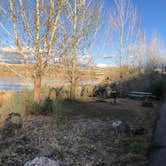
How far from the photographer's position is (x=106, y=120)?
18.7ft

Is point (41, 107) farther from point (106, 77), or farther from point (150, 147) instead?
point (106, 77)

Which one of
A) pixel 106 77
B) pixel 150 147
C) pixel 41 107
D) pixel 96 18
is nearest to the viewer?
pixel 150 147

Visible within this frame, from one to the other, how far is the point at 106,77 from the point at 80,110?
27.1 ft

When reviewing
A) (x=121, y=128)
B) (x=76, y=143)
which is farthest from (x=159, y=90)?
(x=76, y=143)

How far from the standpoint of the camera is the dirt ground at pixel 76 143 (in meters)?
3.26

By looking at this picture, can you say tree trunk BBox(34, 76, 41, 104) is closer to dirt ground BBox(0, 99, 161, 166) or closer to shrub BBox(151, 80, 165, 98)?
dirt ground BBox(0, 99, 161, 166)

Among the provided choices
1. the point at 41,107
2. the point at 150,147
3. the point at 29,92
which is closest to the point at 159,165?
the point at 150,147

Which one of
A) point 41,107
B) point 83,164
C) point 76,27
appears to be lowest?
point 83,164

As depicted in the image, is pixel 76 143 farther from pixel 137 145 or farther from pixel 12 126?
pixel 12 126

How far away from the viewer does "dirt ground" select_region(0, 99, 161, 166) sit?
326cm

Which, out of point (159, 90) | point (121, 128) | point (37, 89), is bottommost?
point (121, 128)

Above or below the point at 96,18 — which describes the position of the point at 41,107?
below

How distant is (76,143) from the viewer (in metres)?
3.90

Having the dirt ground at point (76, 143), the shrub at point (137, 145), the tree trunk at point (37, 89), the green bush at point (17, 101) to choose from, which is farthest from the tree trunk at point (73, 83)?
the shrub at point (137, 145)
